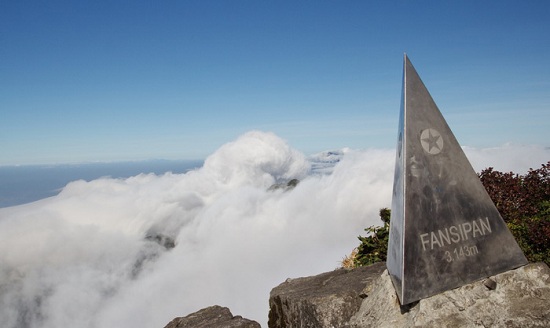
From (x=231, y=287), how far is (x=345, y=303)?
146 m

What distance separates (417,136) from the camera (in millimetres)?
5520

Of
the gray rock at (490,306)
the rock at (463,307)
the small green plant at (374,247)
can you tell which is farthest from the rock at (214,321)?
the small green plant at (374,247)

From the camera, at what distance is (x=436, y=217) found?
5.33 m

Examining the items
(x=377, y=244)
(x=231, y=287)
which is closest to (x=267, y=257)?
(x=231, y=287)

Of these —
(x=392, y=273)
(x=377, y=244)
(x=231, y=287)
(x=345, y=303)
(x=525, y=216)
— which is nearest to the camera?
(x=392, y=273)

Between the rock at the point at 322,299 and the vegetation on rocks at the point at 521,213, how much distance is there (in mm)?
2860

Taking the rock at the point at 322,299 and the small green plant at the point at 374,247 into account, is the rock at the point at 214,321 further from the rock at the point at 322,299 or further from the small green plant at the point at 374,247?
the small green plant at the point at 374,247

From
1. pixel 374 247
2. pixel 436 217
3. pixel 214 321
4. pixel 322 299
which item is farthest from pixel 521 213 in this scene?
pixel 214 321

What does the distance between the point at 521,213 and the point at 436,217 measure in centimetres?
637

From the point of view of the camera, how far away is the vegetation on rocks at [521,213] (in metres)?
7.94

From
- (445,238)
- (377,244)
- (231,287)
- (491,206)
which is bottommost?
(231,287)

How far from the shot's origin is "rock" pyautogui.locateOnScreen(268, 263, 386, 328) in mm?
6734

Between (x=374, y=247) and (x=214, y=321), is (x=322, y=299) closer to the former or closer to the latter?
(x=214, y=321)

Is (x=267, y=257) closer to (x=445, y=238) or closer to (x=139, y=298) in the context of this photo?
(x=139, y=298)
